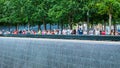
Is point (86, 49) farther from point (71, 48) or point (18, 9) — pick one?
point (18, 9)

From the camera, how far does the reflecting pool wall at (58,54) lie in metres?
5.43

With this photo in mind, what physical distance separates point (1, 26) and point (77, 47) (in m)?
56.1

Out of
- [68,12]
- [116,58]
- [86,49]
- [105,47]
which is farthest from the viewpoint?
[68,12]

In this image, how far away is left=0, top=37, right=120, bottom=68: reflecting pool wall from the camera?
17.8ft

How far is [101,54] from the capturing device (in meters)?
5.54

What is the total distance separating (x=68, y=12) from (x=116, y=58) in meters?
31.5

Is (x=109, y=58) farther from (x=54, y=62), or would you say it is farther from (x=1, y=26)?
(x=1, y=26)

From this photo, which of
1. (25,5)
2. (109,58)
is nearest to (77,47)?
(109,58)

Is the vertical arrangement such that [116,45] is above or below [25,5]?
below

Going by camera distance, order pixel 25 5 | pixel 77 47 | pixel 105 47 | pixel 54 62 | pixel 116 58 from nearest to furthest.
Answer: pixel 116 58, pixel 105 47, pixel 77 47, pixel 54 62, pixel 25 5

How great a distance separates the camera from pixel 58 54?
7.11m

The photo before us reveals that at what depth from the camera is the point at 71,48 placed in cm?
671

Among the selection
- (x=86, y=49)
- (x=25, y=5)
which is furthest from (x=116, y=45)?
(x=25, y=5)

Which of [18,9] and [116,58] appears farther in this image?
[18,9]
